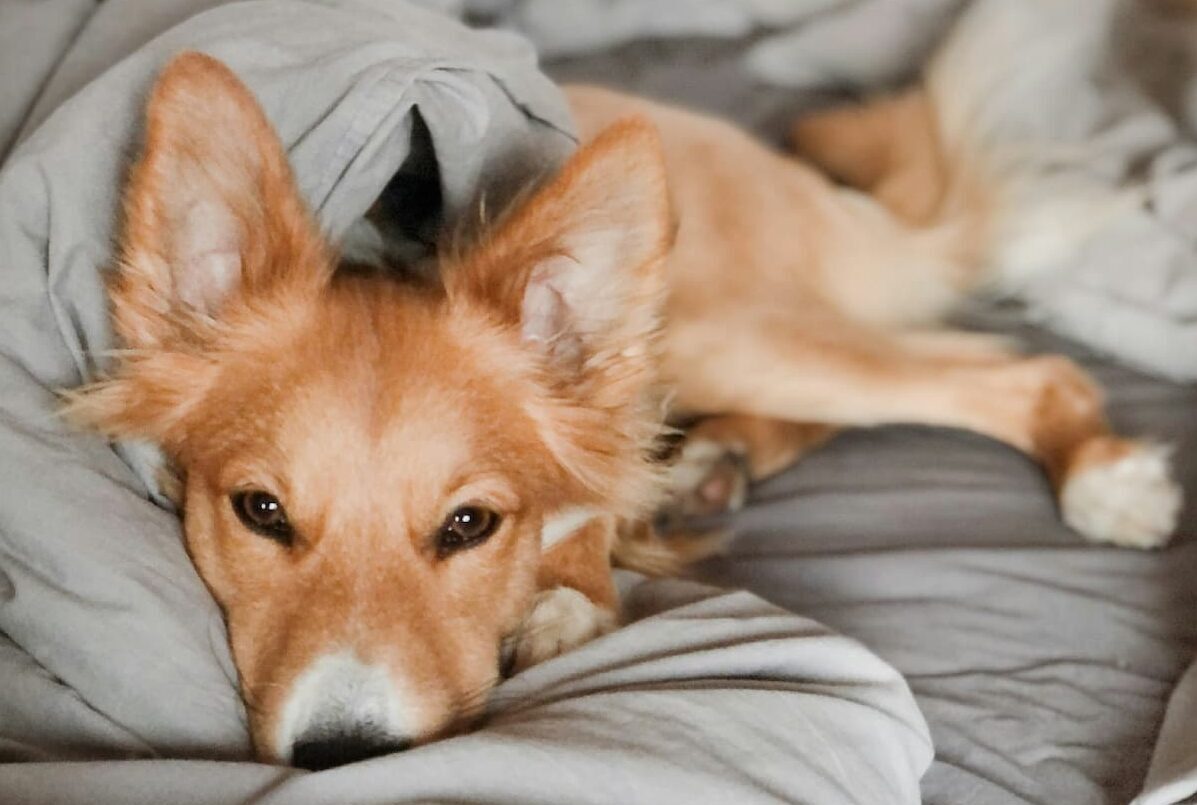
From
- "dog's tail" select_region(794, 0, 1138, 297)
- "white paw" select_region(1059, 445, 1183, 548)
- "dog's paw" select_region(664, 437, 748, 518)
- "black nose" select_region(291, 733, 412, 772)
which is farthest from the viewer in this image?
"dog's tail" select_region(794, 0, 1138, 297)

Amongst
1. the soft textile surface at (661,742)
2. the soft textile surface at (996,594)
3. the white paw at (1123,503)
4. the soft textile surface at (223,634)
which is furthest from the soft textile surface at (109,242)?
the white paw at (1123,503)

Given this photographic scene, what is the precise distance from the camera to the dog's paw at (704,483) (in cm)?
203

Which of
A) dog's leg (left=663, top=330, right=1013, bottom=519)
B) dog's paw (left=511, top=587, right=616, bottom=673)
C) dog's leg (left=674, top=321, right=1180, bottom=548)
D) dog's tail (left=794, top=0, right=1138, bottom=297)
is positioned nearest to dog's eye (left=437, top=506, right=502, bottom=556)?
dog's paw (left=511, top=587, right=616, bottom=673)

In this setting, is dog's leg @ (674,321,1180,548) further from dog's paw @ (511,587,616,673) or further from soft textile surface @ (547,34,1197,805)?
dog's paw @ (511,587,616,673)

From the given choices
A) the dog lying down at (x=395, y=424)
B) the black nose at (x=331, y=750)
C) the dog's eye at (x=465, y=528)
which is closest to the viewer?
the black nose at (x=331, y=750)

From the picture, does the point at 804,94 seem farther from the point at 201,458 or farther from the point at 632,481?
the point at 201,458

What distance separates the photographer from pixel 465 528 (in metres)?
1.45

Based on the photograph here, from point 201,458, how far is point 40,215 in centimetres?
35

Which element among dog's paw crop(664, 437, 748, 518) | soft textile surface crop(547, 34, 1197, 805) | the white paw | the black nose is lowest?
dog's paw crop(664, 437, 748, 518)

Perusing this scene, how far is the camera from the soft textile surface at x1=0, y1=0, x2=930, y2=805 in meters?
1.10

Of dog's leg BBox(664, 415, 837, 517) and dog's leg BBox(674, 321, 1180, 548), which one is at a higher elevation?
dog's leg BBox(674, 321, 1180, 548)

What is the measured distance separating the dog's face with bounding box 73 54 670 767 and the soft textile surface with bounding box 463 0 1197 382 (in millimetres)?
1153

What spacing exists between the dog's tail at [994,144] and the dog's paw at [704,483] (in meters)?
0.70

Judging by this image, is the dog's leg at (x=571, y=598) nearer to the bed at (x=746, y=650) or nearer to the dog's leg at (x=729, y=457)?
the bed at (x=746, y=650)
